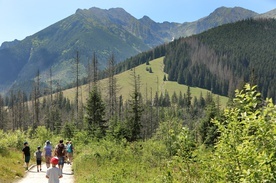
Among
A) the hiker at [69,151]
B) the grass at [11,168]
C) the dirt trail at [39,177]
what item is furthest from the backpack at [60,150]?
the hiker at [69,151]

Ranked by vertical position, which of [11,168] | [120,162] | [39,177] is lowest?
[39,177]

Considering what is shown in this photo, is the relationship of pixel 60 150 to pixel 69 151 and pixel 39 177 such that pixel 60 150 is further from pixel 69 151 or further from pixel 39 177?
pixel 69 151

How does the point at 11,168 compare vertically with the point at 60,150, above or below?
below

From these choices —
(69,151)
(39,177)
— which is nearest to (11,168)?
(39,177)

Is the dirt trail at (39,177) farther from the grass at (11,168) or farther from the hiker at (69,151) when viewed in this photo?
the hiker at (69,151)

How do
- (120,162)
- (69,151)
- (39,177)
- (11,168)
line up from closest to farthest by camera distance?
(39,177) < (11,168) < (120,162) < (69,151)

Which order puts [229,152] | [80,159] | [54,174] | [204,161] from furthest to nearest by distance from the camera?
1. [80,159]
2. [54,174]
3. [204,161]
4. [229,152]

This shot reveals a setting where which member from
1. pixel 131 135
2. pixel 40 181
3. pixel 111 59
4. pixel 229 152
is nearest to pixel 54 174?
pixel 40 181

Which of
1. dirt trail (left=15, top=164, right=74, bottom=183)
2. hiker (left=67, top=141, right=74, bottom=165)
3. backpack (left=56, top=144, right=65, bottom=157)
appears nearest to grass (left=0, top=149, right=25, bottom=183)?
dirt trail (left=15, top=164, right=74, bottom=183)

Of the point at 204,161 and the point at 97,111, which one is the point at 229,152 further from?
the point at 97,111

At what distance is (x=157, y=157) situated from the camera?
2656 centimetres

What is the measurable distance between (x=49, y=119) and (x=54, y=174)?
83.7m

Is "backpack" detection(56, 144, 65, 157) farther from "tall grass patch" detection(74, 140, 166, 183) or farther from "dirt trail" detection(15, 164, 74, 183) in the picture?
"tall grass patch" detection(74, 140, 166, 183)

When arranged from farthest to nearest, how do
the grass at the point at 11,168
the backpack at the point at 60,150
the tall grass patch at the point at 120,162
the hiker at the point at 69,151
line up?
1. the hiker at the point at 69,151
2. the backpack at the point at 60,150
3. the tall grass patch at the point at 120,162
4. the grass at the point at 11,168
